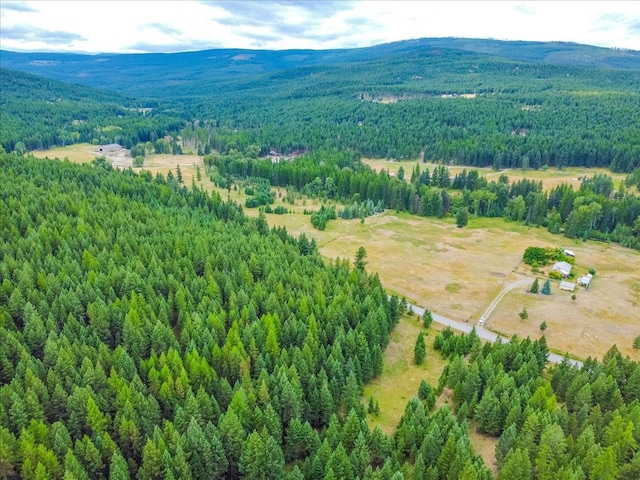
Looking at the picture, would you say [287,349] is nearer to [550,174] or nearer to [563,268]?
[563,268]

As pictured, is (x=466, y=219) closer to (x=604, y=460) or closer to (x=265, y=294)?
(x=265, y=294)

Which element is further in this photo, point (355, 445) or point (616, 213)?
point (616, 213)

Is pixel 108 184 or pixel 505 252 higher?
pixel 108 184

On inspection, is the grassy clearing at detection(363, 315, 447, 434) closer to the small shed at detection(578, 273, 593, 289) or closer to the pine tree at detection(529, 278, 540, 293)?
the pine tree at detection(529, 278, 540, 293)

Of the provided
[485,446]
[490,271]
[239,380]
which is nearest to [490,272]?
[490,271]

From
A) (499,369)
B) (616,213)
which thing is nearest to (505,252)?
(616,213)

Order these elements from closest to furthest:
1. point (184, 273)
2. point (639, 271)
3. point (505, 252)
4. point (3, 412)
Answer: point (3, 412)
point (184, 273)
point (639, 271)
point (505, 252)
